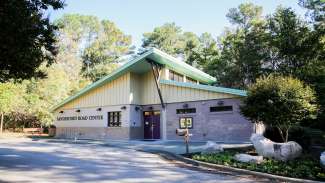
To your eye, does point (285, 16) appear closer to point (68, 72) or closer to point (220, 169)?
point (220, 169)

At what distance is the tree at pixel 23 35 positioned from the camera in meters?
8.03

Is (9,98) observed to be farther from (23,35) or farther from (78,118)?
(23,35)

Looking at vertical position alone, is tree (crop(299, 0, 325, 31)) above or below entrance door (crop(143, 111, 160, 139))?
above

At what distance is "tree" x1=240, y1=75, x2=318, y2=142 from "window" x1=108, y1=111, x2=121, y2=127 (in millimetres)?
14451

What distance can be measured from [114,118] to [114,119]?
0.08 metres

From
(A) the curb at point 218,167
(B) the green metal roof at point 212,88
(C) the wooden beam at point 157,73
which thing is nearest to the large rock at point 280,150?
(A) the curb at point 218,167

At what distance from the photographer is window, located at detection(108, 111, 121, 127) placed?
25.5 meters

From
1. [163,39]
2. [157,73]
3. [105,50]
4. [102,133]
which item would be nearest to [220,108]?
[157,73]

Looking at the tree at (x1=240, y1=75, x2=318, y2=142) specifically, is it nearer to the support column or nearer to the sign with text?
the support column

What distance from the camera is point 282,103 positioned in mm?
12352

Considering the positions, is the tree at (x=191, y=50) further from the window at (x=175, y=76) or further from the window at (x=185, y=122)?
the window at (x=185, y=122)

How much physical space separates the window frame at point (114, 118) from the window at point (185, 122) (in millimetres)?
5488

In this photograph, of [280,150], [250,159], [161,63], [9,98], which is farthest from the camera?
[9,98]

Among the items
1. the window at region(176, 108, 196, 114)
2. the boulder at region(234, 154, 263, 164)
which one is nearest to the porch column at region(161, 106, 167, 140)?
the window at region(176, 108, 196, 114)
